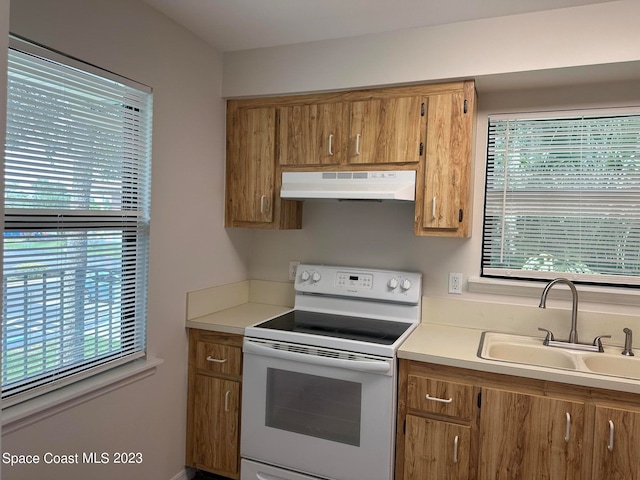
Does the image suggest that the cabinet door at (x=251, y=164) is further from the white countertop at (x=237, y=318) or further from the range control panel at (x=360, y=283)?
the white countertop at (x=237, y=318)

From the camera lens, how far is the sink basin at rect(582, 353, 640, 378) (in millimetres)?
2049

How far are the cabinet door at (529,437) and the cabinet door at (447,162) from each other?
0.82 metres

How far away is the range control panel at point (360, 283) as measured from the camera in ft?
8.27

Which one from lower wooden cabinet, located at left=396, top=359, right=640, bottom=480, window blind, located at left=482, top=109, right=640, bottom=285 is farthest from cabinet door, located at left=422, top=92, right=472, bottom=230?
lower wooden cabinet, located at left=396, top=359, right=640, bottom=480

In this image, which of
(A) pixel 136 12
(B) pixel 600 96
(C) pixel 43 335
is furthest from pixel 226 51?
(B) pixel 600 96

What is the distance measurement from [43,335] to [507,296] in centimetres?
211

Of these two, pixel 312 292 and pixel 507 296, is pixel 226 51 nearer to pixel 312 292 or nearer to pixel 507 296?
pixel 312 292

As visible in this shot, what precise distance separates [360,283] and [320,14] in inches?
53.8

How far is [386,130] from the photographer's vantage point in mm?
2361

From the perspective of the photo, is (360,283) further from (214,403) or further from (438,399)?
(214,403)

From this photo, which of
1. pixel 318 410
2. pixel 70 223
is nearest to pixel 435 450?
pixel 318 410

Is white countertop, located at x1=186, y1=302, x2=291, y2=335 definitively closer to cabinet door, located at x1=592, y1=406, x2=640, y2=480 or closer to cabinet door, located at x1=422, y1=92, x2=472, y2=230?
cabinet door, located at x1=422, y1=92, x2=472, y2=230

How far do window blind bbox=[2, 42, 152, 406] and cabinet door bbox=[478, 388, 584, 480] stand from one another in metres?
1.58

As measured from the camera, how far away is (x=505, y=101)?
2.44m
